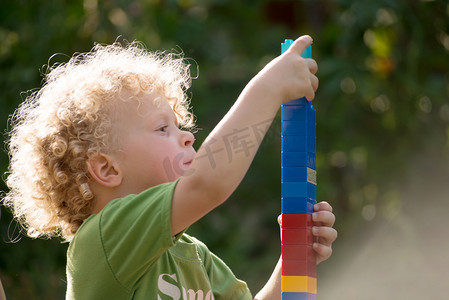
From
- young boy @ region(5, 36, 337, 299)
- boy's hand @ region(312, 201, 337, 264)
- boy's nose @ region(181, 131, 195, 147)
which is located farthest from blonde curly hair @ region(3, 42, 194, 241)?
boy's hand @ region(312, 201, 337, 264)

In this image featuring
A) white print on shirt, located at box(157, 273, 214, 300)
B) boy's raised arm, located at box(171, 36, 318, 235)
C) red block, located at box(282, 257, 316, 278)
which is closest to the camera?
boy's raised arm, located at box(171, 36, 318, 235)

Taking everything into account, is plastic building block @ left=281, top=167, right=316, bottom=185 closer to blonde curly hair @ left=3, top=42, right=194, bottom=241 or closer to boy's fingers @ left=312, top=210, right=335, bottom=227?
boy's fingers @ left=312, top=210, right=335, bottom=227

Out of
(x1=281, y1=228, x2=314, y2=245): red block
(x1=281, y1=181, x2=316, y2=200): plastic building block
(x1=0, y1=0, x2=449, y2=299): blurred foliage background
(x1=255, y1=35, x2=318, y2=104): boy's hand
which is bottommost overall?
(x1=281, y1=228, x2=314, y2=245): red block

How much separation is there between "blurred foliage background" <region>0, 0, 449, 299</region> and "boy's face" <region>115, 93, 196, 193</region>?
5.99ft

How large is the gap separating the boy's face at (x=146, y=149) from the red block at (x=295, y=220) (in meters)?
0.25

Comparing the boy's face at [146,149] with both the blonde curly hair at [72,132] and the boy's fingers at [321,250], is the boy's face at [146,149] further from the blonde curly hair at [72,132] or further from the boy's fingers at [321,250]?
the boy's fingers at [321,250]

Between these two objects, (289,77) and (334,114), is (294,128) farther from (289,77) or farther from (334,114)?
(334,114)

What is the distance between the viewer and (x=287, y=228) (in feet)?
4.01

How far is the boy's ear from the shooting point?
4.44ft

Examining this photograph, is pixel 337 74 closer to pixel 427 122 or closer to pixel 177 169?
pixel 427 122

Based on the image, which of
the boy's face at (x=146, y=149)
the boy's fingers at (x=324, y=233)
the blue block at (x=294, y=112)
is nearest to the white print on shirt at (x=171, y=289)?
the boy's face at (x=146, y=149)

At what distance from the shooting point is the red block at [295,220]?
1.22 m

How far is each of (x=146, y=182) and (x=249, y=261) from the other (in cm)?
223

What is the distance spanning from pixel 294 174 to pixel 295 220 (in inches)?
3.4
